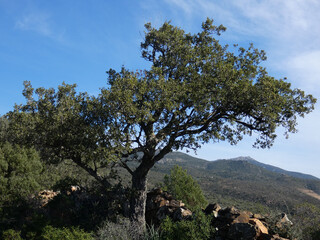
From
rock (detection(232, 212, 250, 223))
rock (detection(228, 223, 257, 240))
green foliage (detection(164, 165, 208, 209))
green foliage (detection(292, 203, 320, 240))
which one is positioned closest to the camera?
rock (detection(228, 223, 257, 240))

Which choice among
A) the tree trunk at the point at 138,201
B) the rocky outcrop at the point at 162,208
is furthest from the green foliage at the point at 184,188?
the tree trunk at the point at 138,201

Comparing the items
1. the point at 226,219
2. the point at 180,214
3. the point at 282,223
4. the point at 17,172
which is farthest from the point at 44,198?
the point at 282,223

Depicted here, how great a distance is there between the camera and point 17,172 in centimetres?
3134

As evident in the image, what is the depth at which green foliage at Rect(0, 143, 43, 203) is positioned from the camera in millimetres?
27205

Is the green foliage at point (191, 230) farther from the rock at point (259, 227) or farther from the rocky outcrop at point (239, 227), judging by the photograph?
the rock at point (259, 227)

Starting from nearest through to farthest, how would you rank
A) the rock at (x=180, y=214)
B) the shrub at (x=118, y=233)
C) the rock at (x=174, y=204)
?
the shrub at (x=118, y=233) → the rock at (x=180, y=214) → the rock at (x=174, y=204)

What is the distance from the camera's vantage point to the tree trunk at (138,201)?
1816 centimetres

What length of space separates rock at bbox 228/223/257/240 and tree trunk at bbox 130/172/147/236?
655 cm

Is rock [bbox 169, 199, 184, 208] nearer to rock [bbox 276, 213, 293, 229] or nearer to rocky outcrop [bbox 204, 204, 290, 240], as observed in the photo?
rocky outcrop [bbox 204, 204, 290, 240]

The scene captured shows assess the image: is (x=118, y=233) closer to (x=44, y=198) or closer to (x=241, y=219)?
(x=241, y=219)

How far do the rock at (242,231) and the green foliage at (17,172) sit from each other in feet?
70.0

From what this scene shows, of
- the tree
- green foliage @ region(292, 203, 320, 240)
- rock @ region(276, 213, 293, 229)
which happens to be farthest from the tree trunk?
green foliage @ region(292, 203, 320, 240)

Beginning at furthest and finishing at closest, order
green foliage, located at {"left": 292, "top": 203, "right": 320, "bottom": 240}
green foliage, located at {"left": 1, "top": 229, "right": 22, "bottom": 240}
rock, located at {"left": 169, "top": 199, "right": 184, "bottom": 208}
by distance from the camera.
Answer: rock, located at {"left": 169, "top": 199, "right": 184, "bottom": 208} → green foliage, located at {"left": 292, "top": 203, "right": 320, "bottom": 240} → green foliage, located at {"left": 1, "top": 229, "right": 22, "bottom": 240}

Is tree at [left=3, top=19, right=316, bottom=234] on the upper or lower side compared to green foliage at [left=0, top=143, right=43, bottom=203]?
upper
